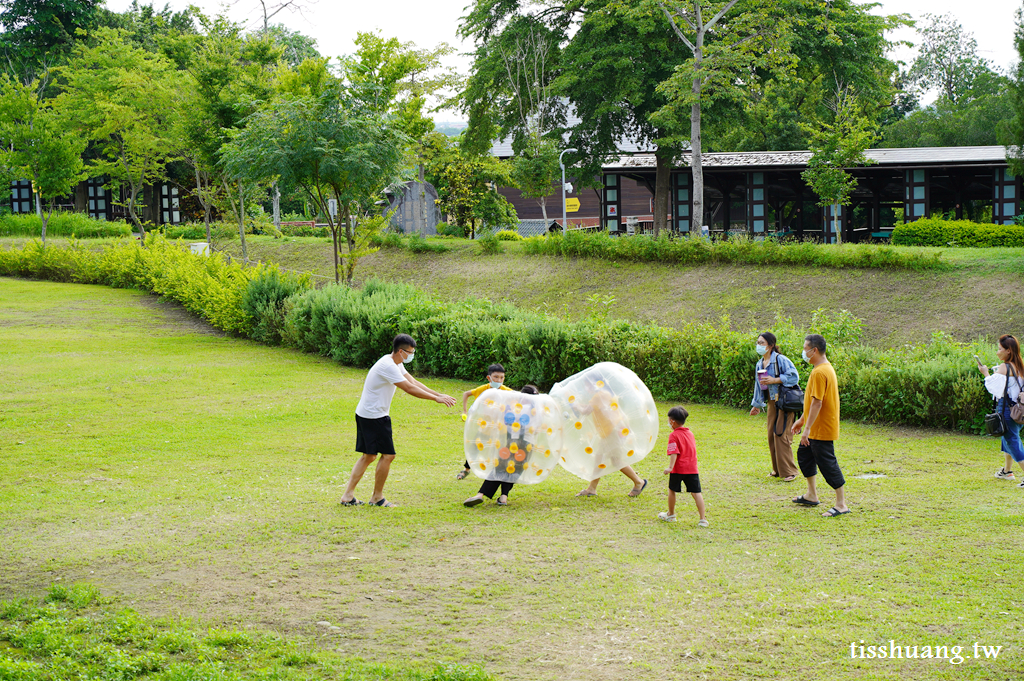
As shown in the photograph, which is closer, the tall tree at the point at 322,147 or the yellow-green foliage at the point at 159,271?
the tall tree at the point at 322,147

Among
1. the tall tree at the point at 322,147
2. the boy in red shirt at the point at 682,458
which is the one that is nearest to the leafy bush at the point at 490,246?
the tall tree at the point at 322,147

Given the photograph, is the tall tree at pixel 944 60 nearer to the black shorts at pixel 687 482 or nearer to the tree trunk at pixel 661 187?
the tree trunk at pixel 661 187

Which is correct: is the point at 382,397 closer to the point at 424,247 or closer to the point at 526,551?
the point at 526,551

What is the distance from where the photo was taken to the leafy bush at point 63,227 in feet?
127

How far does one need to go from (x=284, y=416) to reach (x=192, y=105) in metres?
17.5

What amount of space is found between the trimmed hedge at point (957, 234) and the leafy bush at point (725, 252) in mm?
3769

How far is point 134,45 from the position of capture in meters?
47.8

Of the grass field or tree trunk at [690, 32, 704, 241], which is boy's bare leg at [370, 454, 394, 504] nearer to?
the grass field

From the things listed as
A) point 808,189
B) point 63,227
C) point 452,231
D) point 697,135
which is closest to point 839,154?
point 697,135

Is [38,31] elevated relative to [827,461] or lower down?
elevated

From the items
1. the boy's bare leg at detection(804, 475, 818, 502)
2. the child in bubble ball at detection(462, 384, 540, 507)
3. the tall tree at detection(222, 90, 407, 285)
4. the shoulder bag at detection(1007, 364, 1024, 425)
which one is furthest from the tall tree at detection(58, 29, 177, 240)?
the shoulder bag at detection(1007, 364, 1024, 425)

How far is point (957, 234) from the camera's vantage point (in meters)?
27.8

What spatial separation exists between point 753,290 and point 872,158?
1143 cm

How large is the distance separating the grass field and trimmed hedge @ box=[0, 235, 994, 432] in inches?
27.8
